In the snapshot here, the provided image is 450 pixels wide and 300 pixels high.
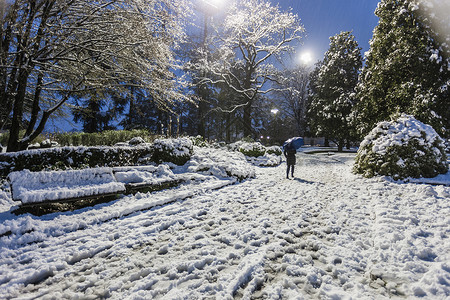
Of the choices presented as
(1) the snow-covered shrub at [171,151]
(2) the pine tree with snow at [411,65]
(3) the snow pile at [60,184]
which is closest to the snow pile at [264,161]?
(1) the snow-covered shrub at [171,151]

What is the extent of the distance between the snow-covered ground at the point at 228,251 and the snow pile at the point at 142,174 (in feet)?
1.97

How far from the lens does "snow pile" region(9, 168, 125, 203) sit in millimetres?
3119

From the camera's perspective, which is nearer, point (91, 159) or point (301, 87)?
point (91, 159)

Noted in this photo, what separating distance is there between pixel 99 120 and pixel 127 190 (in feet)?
69.4

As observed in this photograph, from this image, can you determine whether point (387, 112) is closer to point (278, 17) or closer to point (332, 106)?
point (332, 106)

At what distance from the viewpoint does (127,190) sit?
14.8 ft

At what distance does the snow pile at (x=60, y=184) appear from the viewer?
10.2ft

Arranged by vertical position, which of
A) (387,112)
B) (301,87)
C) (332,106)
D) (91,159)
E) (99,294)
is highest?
(301,87)

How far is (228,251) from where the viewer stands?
244 centimetres

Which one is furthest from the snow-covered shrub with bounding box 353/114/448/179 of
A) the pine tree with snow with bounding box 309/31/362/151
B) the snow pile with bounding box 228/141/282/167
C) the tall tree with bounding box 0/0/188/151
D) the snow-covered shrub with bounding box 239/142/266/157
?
the pine tree with snow with bounding box 309/31/362/151

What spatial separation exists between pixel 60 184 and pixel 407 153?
9.64 m

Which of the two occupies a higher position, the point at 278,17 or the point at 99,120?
the point at 278,17

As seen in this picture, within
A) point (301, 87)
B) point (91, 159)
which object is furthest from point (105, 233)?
point (301, 87)

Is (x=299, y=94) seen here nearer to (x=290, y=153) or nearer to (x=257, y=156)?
(x=257, y=156)
